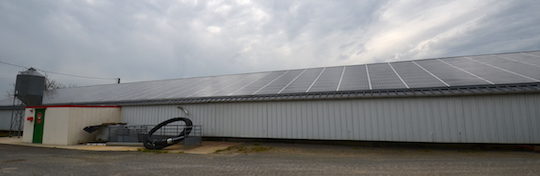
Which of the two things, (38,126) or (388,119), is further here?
(38,126)

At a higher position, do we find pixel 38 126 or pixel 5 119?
pixel 5 119

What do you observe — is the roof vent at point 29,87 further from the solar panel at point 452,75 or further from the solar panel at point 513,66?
the solar panel at point 513,66

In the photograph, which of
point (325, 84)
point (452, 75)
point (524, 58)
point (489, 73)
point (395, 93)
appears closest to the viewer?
point (395, 93)

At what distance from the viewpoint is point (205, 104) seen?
57.6 feet

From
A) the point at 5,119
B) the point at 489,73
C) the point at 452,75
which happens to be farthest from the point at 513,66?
the point at 5,119

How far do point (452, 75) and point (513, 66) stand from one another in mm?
4317

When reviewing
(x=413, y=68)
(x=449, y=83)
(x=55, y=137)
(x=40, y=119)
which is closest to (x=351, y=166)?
(x=449, y=83)

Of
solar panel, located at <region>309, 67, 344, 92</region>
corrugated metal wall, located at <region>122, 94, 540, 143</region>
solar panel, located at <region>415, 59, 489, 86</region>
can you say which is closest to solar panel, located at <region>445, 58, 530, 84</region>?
solar panel, located at <region>415, 59, 489, 86</region>

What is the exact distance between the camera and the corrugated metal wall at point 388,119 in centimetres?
1192

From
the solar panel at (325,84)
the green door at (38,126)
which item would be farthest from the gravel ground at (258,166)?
the green door at (38,126)

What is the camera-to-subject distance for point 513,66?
15531 millimetres

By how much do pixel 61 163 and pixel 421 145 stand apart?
16875 mm

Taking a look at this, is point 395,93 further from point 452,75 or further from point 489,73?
point 489,73

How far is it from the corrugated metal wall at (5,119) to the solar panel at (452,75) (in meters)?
38.4
